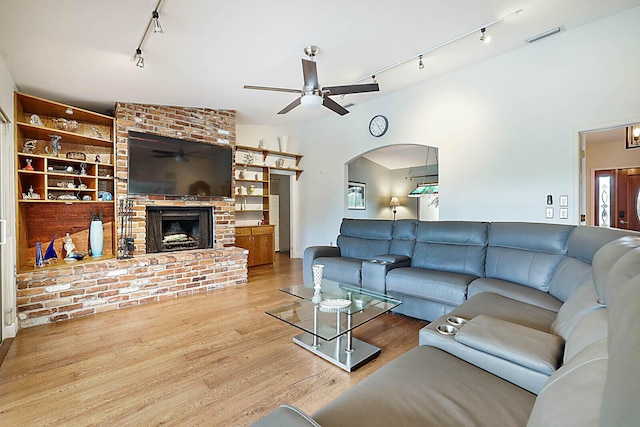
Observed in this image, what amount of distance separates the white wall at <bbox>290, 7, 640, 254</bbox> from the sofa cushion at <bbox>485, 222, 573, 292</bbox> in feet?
3.42

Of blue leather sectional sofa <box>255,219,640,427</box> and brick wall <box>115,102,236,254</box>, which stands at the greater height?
brick wall <box>115,102,236,254</box>

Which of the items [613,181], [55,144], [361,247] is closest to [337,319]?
[361,247]

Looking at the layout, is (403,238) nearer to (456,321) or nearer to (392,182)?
(456,321)

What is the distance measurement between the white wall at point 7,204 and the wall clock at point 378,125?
468cm

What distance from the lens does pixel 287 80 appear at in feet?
12.9

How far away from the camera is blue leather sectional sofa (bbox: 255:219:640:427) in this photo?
2.14 ft

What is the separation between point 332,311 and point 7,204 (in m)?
3.18

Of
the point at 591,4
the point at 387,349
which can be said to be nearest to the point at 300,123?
the point at 591,4

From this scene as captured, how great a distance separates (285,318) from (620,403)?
6.74 feet

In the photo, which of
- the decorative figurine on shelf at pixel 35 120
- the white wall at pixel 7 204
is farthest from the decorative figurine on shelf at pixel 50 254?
the decorative figurine on shelf at pixel 35 120

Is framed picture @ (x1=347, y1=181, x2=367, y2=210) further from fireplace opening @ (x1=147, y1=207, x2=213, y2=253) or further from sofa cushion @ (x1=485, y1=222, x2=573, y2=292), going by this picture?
sofa cushion @ (x1=485, y1=222, x2=573, y2=292)

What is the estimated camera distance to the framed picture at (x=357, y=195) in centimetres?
788

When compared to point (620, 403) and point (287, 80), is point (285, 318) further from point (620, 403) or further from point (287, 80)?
point (287, 80)

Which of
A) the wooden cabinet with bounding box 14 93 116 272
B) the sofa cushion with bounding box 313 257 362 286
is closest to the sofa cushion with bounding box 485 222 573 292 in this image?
the sofa cushion with bounding box 313 257 362 286
